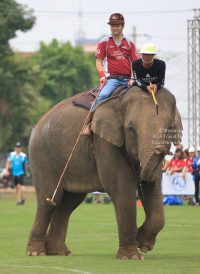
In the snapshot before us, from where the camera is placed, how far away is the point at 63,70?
262 feet

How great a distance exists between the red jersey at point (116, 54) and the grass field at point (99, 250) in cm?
295

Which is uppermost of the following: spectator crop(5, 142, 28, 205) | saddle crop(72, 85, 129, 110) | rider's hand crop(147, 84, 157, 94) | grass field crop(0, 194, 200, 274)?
rider's hand crop(147, 84, 157, 94)

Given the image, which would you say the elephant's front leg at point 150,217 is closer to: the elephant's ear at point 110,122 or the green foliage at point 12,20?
the elephant's ear at point 110,122

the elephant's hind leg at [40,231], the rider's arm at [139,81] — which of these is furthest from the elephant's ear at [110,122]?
the elephant's hind leg at [40,231]

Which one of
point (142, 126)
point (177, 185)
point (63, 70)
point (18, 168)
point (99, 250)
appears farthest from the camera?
point (63, 70)

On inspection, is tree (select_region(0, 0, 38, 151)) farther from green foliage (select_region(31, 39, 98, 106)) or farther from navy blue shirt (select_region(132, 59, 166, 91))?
navy blue shirt (select_region(132, 59, 166, 91))

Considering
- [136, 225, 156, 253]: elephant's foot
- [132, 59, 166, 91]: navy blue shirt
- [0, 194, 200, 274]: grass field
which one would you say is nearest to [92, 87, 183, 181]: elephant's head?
[132, 59, 166, 91]: navy blue shirt

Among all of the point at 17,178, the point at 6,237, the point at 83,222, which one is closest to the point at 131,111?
the point at 6,237

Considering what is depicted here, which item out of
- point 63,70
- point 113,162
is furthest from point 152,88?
point 63,70

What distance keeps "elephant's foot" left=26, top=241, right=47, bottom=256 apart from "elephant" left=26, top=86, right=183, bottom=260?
2 centimetres

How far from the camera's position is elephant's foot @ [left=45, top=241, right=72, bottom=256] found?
448 inches

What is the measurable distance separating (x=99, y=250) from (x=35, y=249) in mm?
1144

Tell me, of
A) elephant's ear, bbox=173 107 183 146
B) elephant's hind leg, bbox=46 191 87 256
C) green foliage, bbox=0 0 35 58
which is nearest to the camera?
elephant's ear, bbox=173 107 183 146

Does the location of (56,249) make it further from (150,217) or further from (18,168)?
(18,168)
